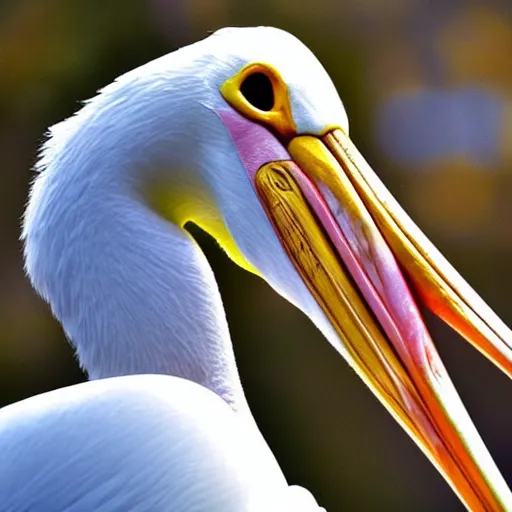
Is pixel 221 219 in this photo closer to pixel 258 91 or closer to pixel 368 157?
pixel 258 91

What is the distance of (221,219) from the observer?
1.12 m

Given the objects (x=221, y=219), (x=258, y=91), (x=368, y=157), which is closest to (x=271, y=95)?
(x=258, y=91)

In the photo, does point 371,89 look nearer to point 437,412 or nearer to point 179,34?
point 179,34

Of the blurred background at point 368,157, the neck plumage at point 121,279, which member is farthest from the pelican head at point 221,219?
the blurred background at point 368,157

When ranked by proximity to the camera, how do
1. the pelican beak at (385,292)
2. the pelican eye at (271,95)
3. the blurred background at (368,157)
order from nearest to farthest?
the pelican beak at (385,292) < the pelican eye at (271,95) < the blurred background at (368,157)

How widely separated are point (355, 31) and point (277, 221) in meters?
2.30

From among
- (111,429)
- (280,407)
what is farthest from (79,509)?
(280,407)

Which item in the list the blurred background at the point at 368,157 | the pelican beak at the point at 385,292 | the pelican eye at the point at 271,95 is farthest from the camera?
the blurred background at the point at 368,157

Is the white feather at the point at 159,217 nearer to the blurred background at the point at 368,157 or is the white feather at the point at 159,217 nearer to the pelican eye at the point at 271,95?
the pelican eye at the point at 271,95

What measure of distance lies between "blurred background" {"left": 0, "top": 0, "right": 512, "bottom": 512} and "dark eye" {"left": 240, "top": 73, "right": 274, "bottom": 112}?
2.12 metres

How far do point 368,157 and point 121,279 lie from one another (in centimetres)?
223

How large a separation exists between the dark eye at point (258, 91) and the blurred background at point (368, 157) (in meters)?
2.12

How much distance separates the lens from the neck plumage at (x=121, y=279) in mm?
1058

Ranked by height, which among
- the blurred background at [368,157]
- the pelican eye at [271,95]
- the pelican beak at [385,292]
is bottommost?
the blurred background at [368,157]
